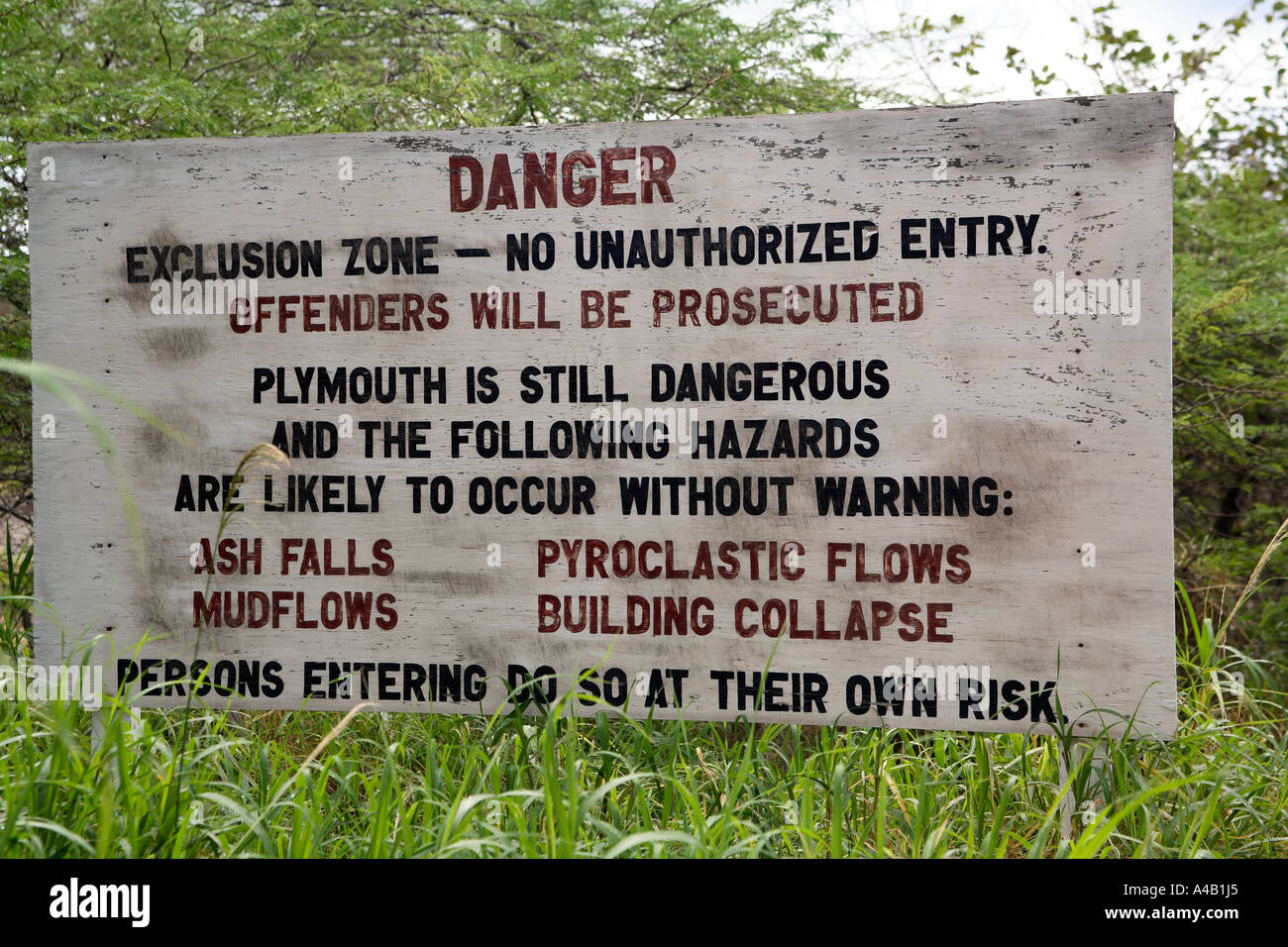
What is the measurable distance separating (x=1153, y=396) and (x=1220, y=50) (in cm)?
441

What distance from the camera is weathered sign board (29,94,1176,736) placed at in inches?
120

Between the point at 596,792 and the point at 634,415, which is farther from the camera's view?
the point at 634,415

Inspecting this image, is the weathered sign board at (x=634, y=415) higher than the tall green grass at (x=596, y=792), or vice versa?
the weathered sign board at (x=634, y=415)

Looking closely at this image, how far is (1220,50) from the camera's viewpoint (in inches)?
228

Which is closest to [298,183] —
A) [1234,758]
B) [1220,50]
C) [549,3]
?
[549,3]

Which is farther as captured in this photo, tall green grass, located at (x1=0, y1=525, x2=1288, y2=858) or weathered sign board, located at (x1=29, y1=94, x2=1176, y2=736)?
weathered sign board, located at (x1=29, y1=94, x2=1176, y2=736)

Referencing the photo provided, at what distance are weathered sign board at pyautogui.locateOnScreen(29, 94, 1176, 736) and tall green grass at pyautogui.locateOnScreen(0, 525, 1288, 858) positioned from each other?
252mm

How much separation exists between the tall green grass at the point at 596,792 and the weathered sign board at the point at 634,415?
252 mm

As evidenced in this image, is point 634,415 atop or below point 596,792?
atop

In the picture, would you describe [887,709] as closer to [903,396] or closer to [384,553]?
[903,396]

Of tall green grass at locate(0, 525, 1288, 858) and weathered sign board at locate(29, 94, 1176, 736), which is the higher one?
weathered sign board at locate(29, 94, 1176, 736)

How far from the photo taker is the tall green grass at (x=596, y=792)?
2.32 meters

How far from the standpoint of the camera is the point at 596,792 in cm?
227

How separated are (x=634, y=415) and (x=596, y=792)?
1.45 metres
